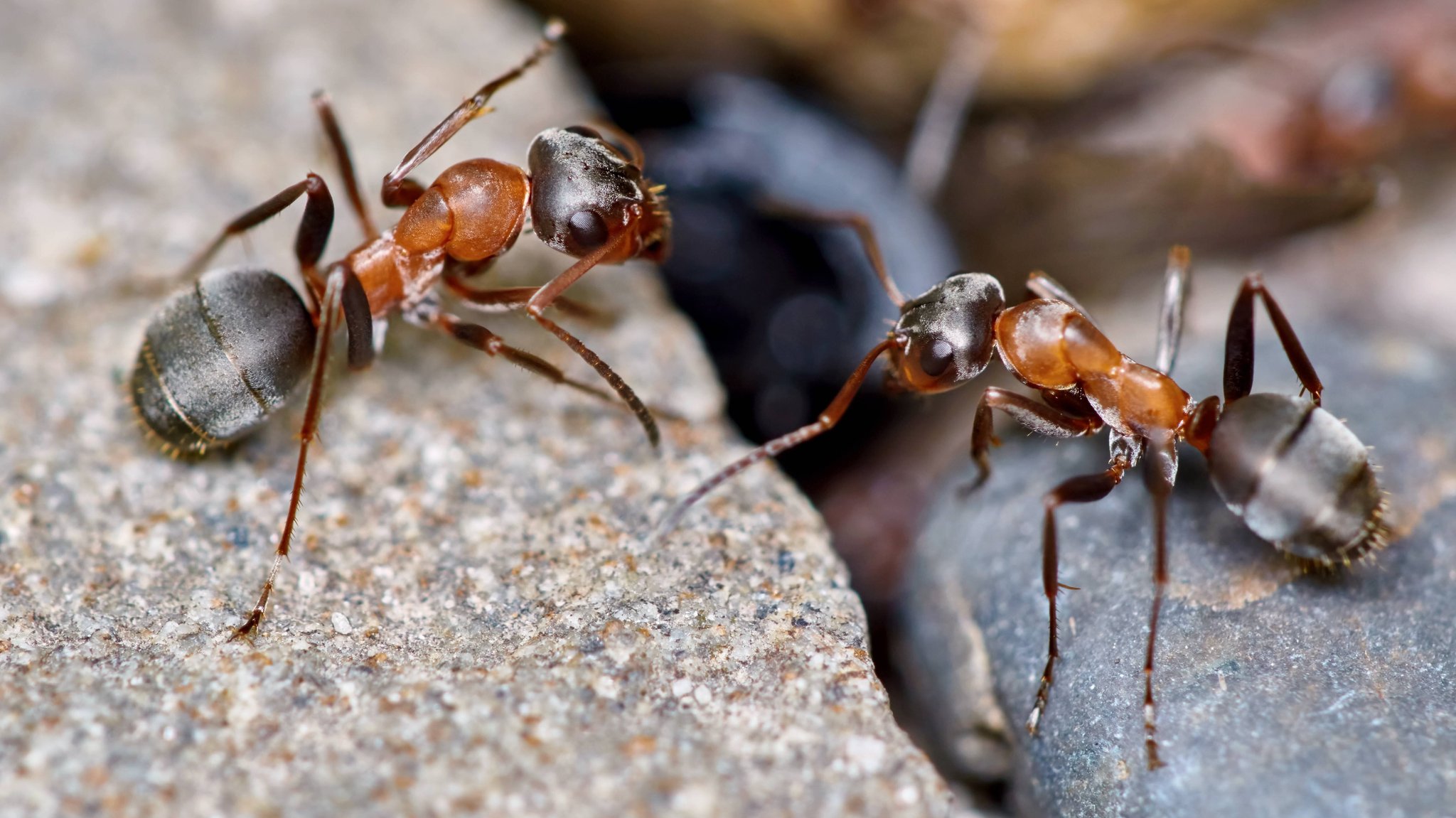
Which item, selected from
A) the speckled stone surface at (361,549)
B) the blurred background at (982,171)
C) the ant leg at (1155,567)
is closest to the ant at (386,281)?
the speckled stone surface at (361,549)

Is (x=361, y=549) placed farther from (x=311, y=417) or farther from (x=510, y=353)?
(x=510, y=353)

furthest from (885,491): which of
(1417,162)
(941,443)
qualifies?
(1417,162)

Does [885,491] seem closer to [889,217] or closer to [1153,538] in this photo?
[889,217]

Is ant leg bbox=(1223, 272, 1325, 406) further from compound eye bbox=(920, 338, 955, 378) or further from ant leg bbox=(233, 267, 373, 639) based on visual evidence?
ant leg bbox=(233, 267, 373, 639)

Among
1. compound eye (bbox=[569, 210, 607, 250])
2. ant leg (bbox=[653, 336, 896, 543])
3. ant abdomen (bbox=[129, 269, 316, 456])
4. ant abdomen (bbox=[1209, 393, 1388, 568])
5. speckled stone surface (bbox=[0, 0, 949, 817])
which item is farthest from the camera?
compound eye (bbox=[569, 210, 607, 250])

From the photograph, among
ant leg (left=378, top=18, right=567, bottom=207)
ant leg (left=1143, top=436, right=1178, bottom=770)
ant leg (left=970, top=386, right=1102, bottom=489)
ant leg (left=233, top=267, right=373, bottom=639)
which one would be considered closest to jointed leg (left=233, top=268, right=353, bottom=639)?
ant leg (left=233, top=267, right=373, bottom=639)

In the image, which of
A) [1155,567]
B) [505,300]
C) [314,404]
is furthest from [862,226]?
[314,404]
